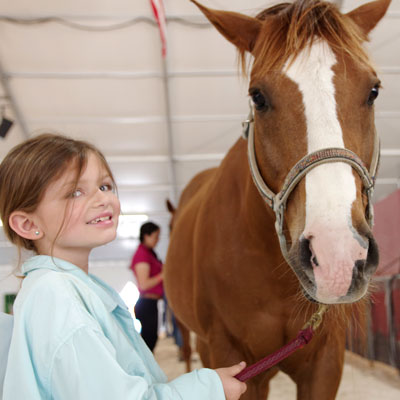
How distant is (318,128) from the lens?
3.36 ft

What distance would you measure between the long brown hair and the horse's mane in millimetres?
549

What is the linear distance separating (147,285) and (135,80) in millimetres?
4548

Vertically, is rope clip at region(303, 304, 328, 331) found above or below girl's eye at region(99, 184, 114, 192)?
below

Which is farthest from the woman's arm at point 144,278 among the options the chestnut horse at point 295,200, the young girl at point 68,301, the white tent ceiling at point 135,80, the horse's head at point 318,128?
the young girl at point 68,301

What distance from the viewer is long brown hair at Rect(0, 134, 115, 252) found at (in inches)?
36.0

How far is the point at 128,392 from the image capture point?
2.35ft

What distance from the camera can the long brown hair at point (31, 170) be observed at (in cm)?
91

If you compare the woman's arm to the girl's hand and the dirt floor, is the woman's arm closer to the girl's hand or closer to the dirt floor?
the dirt floor

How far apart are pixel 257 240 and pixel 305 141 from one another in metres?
0.50

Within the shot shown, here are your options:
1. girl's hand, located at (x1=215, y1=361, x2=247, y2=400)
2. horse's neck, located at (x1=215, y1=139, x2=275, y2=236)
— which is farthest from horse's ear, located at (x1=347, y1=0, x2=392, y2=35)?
girl's hand, located at (x1=215, y1=361, x2=247, y2=400)

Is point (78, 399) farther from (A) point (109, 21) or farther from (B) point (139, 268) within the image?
(A) point (109, 21)

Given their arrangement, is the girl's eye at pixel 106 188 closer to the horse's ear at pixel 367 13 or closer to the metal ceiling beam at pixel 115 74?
the horse's ear at pixel 367 13

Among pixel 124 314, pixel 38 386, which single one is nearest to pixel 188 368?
pixel 124 314

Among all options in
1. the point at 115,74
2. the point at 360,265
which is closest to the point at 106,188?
the point at 360,265
